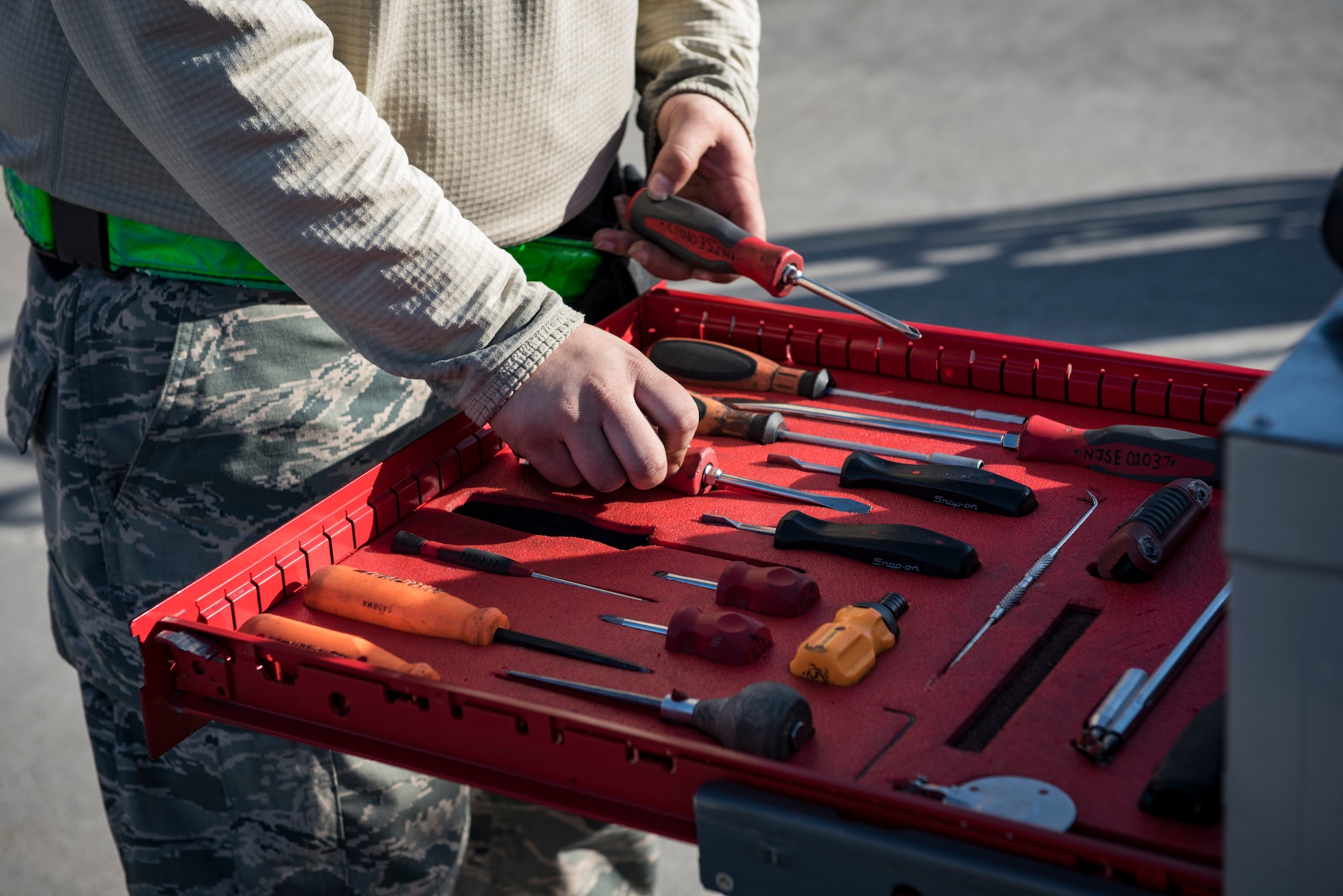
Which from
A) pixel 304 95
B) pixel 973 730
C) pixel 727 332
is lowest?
pixel 973 730

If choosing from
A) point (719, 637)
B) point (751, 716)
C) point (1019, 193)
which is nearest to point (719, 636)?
point (719, 637)

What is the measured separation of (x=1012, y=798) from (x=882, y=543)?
270 millimetres

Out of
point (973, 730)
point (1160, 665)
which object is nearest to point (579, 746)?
point (973, 730)

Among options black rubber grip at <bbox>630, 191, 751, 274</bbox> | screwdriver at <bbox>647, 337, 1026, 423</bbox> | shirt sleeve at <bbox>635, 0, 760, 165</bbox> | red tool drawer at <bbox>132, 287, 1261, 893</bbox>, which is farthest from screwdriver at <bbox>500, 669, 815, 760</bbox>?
shirt sleeve at <bbox>635, 0, 760, 165</bbox>

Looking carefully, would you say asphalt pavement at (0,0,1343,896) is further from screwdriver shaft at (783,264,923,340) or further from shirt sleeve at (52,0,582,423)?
shirt sleeve at (52,0,582,423)

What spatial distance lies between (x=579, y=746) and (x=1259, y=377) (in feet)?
2.17

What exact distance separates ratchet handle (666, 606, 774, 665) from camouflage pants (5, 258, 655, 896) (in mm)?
469

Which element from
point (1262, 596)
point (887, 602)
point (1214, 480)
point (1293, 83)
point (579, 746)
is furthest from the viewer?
point (1293, 83)

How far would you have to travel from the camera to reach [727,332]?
1276 millimetres

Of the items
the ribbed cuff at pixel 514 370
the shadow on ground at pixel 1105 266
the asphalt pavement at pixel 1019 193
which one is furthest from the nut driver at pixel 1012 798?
the shadow on ground at pixel 1105 266

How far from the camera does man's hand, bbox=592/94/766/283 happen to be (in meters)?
1.27

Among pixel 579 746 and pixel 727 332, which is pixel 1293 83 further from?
pixel 579 746

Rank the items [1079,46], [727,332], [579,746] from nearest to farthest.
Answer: [579,746], [727,332], [1079,46]

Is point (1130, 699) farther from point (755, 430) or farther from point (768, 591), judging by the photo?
point (755, 430)
